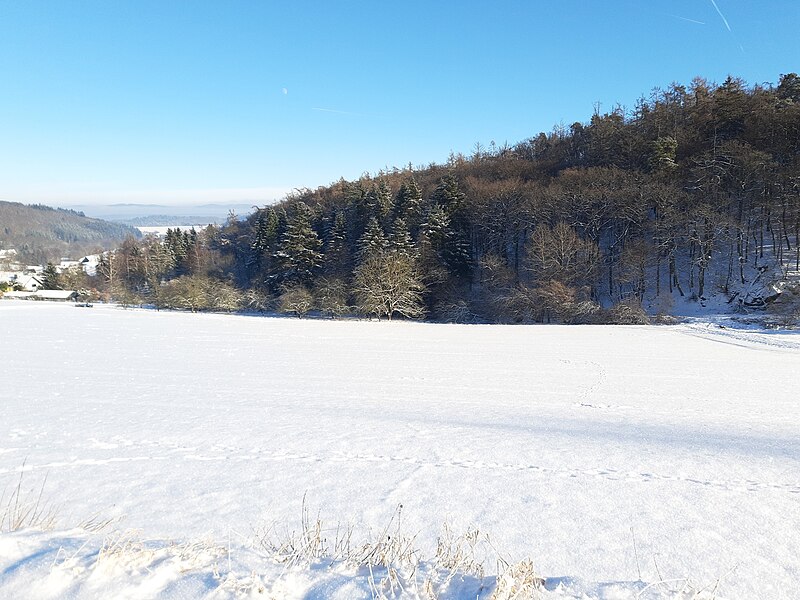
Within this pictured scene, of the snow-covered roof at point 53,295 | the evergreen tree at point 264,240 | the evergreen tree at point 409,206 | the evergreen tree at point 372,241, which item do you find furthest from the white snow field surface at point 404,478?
the snow-covered roof at point 53,295

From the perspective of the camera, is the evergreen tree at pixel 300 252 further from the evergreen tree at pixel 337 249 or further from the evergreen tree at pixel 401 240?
the evergreen tree at pixel 401 240

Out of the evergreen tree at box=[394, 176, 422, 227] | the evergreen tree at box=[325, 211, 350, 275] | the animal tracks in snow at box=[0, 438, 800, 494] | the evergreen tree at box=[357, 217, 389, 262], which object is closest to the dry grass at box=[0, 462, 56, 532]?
the animal tracks in snow at box=[0, 438, 800, 494]

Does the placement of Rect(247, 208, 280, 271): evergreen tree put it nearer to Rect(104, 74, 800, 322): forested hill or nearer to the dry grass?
Rect(104, 74, 800, 322): forested hill

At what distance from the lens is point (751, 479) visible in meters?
6.27

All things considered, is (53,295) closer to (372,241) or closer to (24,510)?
(372,241)

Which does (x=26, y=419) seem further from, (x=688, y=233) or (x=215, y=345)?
(x=688, y=233)

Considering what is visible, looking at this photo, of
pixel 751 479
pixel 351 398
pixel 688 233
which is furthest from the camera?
pixel 688 233

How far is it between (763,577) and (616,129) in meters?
51.3

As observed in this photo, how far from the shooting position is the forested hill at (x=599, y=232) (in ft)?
111

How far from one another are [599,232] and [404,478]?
3938cm

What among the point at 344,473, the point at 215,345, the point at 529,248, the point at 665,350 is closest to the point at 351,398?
the point at 344,473

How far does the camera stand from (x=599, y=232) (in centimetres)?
3953

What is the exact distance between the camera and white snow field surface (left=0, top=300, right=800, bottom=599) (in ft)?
8.11

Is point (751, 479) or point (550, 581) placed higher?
point (550, 581)
